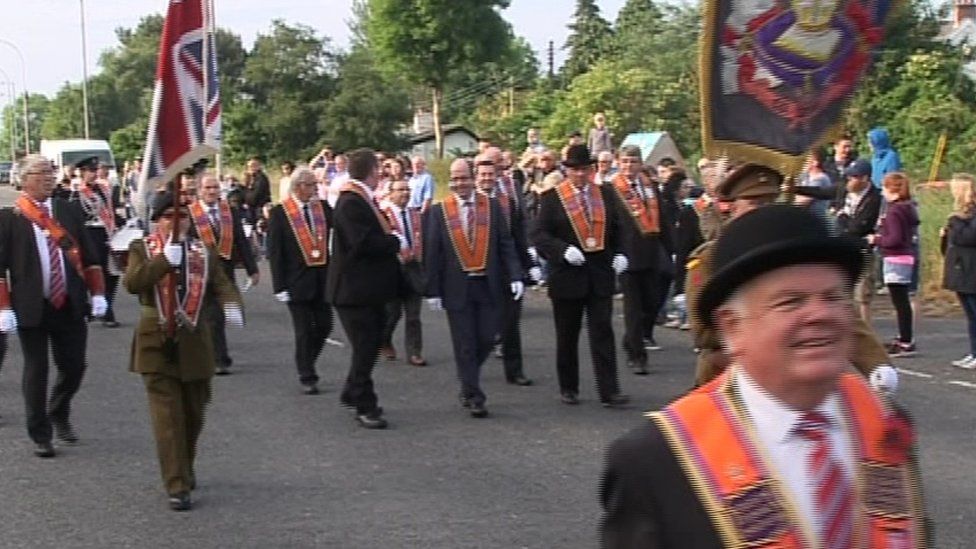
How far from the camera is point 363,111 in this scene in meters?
47.5

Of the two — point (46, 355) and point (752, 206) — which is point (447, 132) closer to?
point (46, 355)

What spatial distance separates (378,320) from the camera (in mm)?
10148

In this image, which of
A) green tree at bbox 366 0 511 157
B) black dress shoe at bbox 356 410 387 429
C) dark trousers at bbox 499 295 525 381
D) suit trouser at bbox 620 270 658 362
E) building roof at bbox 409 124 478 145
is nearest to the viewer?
black dress shoe at bbox 356 410 387 429

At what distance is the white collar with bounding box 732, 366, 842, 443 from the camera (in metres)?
2.66

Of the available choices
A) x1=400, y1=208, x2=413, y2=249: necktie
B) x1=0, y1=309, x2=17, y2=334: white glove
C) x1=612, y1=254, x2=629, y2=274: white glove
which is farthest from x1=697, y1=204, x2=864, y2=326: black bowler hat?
x1=400, y1=208, x2=413, y2=249: necktie

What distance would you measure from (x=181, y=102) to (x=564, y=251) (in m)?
3.23

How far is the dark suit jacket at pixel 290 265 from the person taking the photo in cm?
1190

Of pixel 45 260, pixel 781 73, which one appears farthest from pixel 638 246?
pixel 781 73

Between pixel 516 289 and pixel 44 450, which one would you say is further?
pixel 516 289

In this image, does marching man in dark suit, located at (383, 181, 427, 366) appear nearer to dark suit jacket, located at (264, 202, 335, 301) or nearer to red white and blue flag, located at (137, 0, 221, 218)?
dark suit jacket, located at (264, 202, 335, 301)

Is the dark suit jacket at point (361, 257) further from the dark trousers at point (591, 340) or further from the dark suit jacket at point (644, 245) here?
the dark suit jacket at point (644, 245)

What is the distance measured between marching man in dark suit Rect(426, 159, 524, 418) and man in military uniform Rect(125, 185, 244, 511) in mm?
2639

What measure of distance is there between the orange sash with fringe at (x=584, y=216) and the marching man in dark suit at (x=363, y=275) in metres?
1.38

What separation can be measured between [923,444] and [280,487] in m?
3.85
